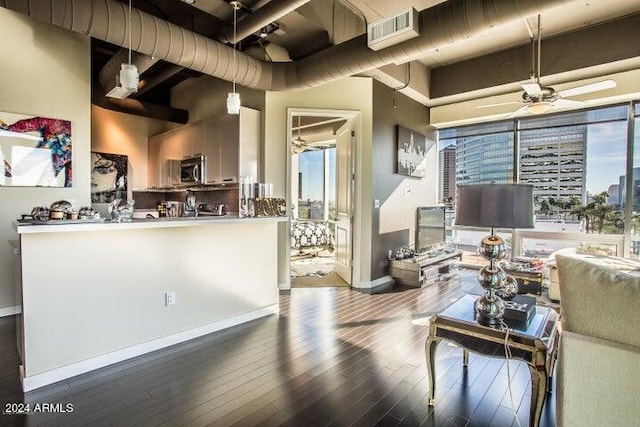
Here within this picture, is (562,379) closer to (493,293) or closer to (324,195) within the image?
(493,293)

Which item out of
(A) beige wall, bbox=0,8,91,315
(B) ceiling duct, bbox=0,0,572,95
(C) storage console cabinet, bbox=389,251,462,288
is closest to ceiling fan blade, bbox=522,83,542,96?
(B) ceiling duct, bbox=0,0,572,95

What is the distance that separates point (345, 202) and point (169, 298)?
9.79ft

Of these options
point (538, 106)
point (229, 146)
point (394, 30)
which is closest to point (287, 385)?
point (394, 30)

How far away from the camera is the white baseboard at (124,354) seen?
228 centimetres

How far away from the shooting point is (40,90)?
374cm

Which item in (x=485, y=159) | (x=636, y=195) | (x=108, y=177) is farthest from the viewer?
(x=485, y=159)

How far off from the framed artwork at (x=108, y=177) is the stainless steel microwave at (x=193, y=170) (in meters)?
1.35

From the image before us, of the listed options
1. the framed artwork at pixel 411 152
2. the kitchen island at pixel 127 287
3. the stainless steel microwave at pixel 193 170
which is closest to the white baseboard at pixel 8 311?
the kitchen island at pixel 127 287

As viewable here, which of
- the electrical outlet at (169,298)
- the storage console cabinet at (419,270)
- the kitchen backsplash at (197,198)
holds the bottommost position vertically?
the storage console cabinet at (419,270)

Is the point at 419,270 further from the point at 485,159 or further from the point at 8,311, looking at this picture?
the point at 8,311

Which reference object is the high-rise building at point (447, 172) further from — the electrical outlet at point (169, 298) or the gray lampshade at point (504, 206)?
the electrical outlet at point (169, 298)

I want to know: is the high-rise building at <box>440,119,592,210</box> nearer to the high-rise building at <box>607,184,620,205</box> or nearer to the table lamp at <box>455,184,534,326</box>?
the high-rise building at <box>607,184,620,205</box>

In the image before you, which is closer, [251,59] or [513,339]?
[513,339]

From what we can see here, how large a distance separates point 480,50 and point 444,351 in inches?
168
